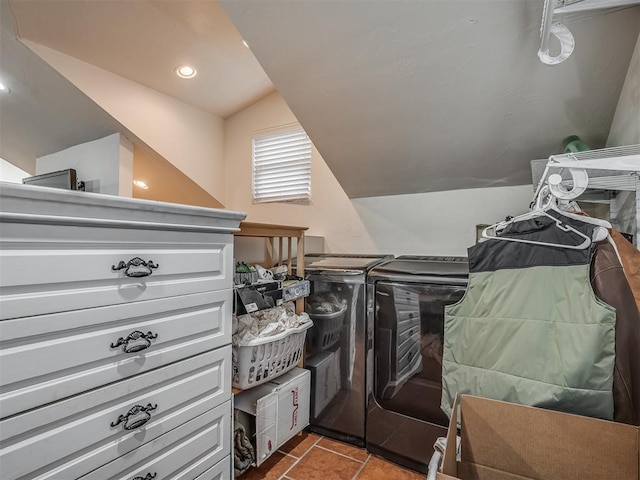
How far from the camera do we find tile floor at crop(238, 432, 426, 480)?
1539mm

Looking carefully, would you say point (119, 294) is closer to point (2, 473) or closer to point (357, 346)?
Result: point (2, 473)

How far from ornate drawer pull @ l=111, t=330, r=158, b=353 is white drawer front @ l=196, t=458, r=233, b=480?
59cm

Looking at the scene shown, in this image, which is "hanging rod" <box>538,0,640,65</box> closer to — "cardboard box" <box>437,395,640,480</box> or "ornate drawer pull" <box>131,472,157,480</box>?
"cardboard box" <box>437,395,640,480</box>

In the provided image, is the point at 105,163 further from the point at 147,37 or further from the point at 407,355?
the point at 407,355

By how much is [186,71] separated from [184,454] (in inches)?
88.7

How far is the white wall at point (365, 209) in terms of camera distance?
209 cm

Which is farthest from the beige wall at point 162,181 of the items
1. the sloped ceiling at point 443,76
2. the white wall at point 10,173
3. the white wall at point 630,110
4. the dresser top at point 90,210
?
the white wall at point 630,110

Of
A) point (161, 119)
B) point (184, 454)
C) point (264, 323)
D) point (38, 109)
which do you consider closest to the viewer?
point (184, 454)

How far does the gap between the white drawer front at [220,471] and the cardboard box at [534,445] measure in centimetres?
87

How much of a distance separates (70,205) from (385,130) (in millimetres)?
1515

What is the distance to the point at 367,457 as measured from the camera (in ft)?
5.53

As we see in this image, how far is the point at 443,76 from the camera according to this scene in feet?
4.75

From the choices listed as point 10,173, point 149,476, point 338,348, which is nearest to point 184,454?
point 149,476

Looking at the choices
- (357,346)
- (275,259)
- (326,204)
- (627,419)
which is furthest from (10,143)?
(627,419)
